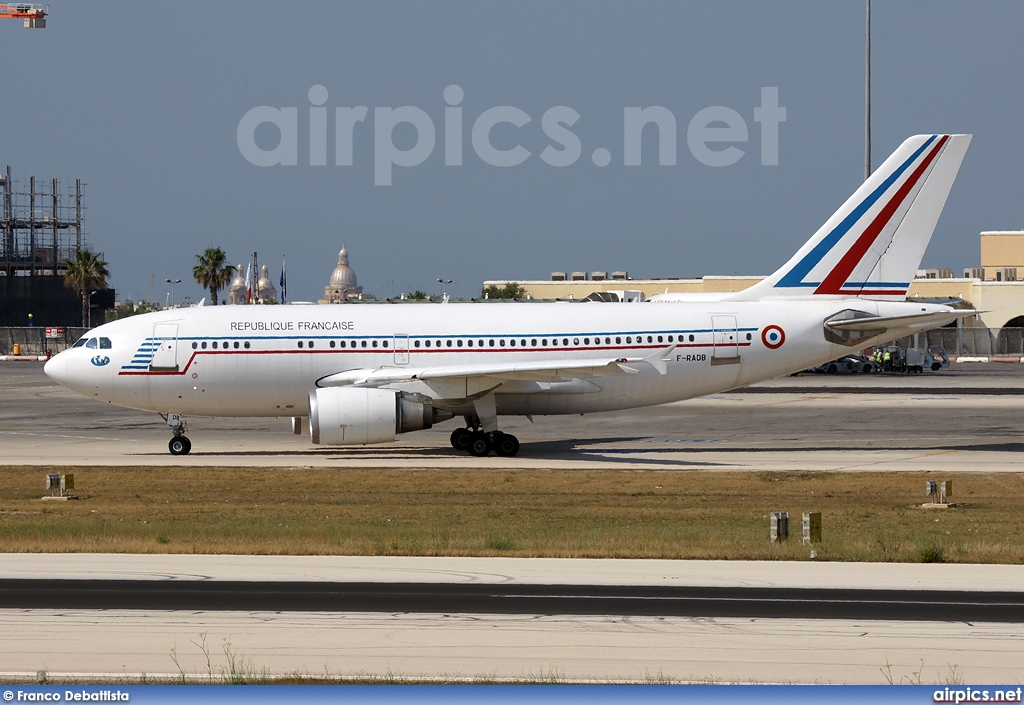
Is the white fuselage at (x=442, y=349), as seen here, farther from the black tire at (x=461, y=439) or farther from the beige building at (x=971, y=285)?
the beige building at (x=971, y=285)

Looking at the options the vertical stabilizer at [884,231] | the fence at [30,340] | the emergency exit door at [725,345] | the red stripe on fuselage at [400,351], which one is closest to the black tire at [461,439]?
the red stripe on fuselage at [400,351]

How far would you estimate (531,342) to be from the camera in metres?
38.4

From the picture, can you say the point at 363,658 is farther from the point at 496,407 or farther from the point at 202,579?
the point at 496,407

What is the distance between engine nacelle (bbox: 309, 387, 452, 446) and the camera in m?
35.2

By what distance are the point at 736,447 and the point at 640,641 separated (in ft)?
86.0

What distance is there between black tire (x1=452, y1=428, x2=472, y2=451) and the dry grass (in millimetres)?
4934

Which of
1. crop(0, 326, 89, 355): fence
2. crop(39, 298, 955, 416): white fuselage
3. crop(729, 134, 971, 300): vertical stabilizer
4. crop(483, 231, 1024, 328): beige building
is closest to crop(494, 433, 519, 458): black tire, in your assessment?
crop(39, 298, 955, 416): white fuselage

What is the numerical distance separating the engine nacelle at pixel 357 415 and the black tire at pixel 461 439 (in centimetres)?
293

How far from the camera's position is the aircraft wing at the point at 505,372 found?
117ft

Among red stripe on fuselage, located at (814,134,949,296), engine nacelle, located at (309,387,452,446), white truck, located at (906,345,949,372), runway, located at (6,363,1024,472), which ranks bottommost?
runway, located at (6,363,1024,472)

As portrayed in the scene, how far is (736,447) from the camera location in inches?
1580

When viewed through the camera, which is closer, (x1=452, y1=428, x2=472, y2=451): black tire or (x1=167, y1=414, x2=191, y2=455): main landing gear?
(x1=167, y1=414, x2=191, y2=455): main landing gear

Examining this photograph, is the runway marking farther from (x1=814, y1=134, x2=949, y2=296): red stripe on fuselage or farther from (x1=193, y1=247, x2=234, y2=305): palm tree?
(x1=193, y1=247, x2=234, y2=305): palm tree

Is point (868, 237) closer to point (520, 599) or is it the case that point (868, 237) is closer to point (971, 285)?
point (520, 599)
